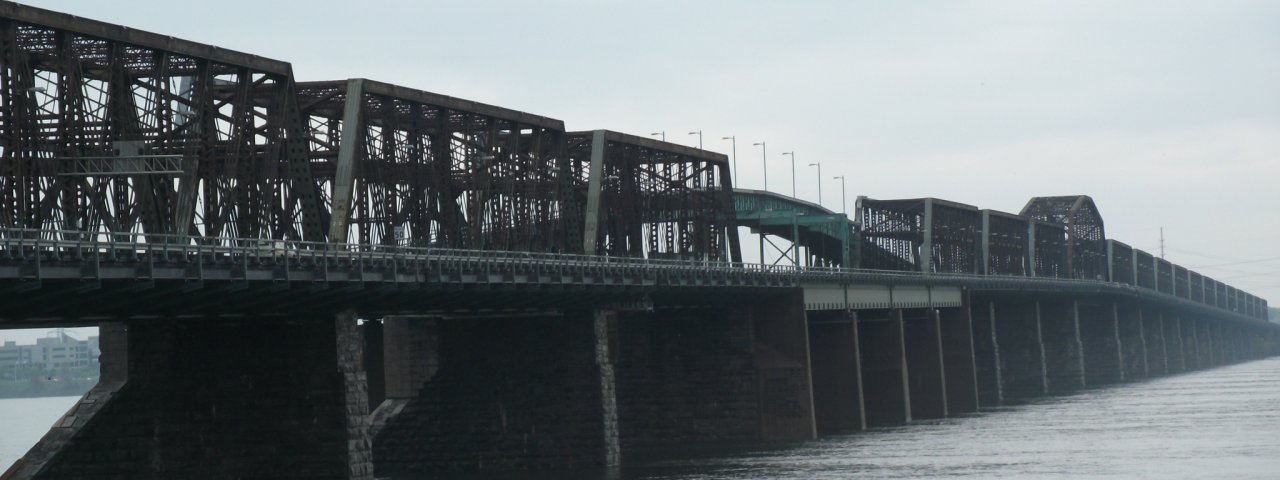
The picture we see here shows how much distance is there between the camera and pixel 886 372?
360 ft

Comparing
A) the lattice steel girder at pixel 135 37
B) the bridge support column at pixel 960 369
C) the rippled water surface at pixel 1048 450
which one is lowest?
the rippled water surface at pixel 1048 450

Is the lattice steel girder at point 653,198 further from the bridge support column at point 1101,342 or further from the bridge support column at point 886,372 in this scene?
the bridge support column at point 1101,342

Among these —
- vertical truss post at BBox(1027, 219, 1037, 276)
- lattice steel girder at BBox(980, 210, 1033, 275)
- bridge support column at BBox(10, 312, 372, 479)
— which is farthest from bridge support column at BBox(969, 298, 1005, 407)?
bridge support column at BBox(10, 312, 372, 479)

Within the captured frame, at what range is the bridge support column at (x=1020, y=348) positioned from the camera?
15150 cm

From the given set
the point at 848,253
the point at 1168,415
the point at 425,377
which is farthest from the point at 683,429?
the point at 848,253

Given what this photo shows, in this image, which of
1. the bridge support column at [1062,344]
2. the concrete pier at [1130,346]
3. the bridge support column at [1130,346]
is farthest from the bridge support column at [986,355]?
the bridge support column at [1130,346]

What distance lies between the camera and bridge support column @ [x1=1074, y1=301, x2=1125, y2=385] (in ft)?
579

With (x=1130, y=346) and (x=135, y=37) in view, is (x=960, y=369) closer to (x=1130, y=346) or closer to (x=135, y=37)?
(x=1130, y=346)

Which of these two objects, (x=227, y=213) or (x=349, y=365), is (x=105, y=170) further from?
(x=349, y=365)

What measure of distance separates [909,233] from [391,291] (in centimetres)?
10021

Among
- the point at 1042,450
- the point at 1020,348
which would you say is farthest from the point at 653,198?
the point at 1020,348

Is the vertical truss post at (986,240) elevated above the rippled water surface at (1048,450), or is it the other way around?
the vertical truss post at (986,240)

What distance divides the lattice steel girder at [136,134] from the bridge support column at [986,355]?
265ft

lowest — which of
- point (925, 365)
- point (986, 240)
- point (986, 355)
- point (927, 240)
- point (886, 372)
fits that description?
point (886, 372)
